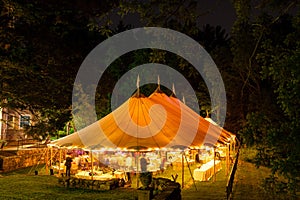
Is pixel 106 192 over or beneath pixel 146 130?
beneath

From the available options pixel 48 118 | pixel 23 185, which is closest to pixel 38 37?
pixel 48 118

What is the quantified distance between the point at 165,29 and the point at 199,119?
8066mm

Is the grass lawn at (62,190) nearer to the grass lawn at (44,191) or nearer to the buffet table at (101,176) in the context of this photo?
the grass lawn at (44,191)

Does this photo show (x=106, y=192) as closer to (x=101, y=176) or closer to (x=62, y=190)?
(x=101, y=176)

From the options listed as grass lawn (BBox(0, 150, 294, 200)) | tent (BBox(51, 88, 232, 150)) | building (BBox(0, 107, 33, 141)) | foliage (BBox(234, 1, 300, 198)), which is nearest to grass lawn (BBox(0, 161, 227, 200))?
grass lawn (BBox(0, 150, 294, 200))

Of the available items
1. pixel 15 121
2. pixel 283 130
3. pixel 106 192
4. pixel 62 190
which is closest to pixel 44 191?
pixel 62 190

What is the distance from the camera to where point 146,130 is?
10781 millimetres

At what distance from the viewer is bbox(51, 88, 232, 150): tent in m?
10.4

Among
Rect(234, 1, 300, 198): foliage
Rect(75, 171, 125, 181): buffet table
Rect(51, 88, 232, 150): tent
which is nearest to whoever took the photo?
Rect(234, 1, 300, 198): foliage

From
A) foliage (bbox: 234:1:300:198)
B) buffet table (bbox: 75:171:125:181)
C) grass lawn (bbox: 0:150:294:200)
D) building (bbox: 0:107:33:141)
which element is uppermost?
building (bbox: 0:107:33:141)

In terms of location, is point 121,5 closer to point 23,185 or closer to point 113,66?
point 23,185

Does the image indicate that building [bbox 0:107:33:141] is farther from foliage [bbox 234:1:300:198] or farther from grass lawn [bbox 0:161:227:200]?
foliage [bbox 234:1:300:198]

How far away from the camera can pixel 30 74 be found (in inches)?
319

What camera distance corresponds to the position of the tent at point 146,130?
409 inches
